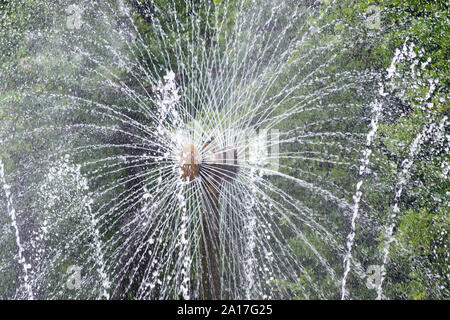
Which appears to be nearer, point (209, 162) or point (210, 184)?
point (209, 162)

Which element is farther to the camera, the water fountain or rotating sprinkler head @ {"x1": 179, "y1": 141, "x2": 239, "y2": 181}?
the water fountain

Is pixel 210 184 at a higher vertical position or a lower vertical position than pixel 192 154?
lower

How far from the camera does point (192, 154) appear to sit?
3164 mm

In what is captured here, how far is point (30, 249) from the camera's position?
3.76m

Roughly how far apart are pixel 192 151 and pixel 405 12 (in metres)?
1.90

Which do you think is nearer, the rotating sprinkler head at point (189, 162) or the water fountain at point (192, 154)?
the rotating sprinkler head at point (189, 162)

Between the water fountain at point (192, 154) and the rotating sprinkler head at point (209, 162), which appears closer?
the rotating sprinkler head at point (209, 162)

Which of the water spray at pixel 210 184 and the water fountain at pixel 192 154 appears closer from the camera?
the water spray at pixel 210 184

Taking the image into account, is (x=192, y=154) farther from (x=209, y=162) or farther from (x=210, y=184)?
(x=210, y=184)

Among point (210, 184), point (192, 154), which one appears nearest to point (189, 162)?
point (192, 154)

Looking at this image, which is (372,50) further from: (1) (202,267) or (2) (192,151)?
(1) (202,267)

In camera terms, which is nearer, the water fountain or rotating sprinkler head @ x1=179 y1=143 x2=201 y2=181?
rotating sprinkler head @ x1=179 y1=143 x2=201 y2=181

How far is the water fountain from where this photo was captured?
133 inches

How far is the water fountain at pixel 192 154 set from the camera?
3383mm
